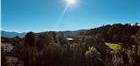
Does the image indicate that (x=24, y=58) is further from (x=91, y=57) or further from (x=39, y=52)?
(x=91, y=57)

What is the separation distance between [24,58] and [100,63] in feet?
5.51

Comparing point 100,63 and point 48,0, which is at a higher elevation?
point 48,0

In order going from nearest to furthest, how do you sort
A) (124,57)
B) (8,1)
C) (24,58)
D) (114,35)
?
(8,1), (24,58), (124,57), (114,35)

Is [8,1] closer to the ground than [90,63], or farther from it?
farther from it

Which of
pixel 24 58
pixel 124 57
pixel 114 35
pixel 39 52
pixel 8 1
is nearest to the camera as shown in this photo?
pixel 8 1

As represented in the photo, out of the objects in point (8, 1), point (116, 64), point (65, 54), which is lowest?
point (116, 64)

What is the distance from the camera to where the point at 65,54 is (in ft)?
14.0

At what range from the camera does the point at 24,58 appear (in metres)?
3.79

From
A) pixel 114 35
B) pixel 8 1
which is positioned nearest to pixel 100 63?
pixel 8 1

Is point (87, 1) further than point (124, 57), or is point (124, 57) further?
point (124, 57)

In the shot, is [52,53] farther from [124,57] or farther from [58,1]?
[124,57]

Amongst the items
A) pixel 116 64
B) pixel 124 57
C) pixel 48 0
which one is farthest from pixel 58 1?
pixel 124 57

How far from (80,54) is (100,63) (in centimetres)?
49

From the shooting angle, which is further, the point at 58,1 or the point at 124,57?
the point at 124,57
